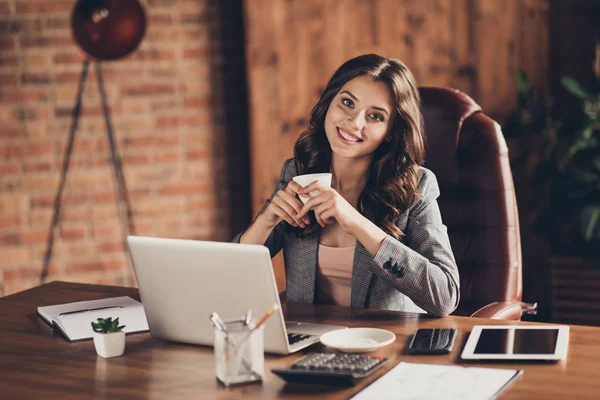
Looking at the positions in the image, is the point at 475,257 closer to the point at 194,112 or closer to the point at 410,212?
the point at 410,212

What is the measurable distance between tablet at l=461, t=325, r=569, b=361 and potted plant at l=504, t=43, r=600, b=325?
1.95 m

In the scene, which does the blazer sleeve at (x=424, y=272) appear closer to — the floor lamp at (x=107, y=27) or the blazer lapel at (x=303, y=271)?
the blazer lapel at (x=303, y=271)

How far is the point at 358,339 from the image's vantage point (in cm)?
156

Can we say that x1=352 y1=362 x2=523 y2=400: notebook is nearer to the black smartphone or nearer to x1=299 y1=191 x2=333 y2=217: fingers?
the black smartphone

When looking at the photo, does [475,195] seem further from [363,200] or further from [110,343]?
[110,343]

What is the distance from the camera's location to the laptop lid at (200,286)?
1447 mm

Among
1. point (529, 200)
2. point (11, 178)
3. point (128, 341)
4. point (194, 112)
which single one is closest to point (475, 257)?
point (128, 341)

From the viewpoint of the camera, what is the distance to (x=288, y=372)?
135 cm

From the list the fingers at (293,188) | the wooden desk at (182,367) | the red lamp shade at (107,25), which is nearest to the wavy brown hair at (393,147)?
the fingers at (293,188)

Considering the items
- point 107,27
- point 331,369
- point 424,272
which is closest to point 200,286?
point 331,369

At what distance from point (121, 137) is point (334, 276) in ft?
5.85

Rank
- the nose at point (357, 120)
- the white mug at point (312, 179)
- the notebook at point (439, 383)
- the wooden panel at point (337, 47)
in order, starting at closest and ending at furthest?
the notebook at point (439, 383) < the white mug at point (312, 179) < the nose at point (357, 120) < the wooden panel at point (337, 47)

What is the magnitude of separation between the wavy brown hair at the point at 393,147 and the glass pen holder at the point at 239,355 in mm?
758

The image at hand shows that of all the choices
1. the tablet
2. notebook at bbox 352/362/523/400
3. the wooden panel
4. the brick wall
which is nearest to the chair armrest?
the tablet
